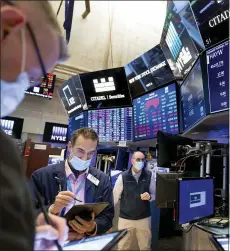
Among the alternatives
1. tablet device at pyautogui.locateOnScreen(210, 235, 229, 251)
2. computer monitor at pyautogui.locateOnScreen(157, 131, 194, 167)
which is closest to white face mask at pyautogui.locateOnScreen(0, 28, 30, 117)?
tablet device at pyautogui.locateOnScreen(210, 235, 229, 251)

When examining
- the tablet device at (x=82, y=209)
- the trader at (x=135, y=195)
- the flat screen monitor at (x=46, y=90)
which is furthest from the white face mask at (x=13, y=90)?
the flat screen monitor at (x=46, y=90)

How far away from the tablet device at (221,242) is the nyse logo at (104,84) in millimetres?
2901

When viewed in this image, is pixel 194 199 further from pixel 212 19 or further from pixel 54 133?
pixel 54 133

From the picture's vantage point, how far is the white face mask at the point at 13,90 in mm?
528

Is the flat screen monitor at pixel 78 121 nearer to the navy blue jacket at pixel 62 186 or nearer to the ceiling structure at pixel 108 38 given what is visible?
the ceiling structure at pixel 108 38

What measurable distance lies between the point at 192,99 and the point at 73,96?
2.43m

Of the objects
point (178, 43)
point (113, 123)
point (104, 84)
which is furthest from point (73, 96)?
point (178, 43)

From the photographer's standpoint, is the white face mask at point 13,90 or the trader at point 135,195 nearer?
the white face mask at point 13,90

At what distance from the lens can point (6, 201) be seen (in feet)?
1.71

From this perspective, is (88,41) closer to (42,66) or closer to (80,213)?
(80,213)

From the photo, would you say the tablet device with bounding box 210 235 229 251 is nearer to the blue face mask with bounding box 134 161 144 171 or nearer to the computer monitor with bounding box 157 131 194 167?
the computer monitor with bounding box 157 131 194 167

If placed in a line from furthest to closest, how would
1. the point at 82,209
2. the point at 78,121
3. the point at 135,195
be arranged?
the point at 78,121, the point at 135,195, the point at 82,209

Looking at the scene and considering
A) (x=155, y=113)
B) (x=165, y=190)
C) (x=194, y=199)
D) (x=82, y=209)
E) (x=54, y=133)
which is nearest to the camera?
(x=82, y=209)

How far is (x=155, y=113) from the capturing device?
2.94 metres
